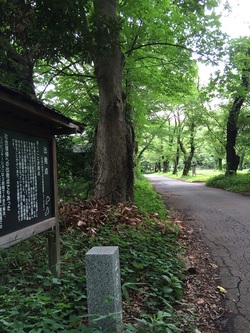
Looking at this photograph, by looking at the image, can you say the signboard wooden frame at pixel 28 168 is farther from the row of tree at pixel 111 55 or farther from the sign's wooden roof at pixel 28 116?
the row of tree at pixel 111 55

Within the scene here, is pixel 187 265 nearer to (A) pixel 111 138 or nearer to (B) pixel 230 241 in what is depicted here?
(B) pixel 230 241

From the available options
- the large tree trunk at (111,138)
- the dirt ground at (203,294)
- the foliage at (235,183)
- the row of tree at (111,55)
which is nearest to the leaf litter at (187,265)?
the dirt ground at (203,294)

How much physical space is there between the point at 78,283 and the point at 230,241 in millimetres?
4407

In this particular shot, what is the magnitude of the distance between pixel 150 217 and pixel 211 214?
148 inches

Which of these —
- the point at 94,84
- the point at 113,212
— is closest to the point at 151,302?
the point at 113,212

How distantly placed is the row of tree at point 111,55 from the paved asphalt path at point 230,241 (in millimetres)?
2621

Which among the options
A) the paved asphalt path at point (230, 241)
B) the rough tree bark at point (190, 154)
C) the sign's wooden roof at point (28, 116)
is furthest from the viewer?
the rough tree bark at point (190, 154)

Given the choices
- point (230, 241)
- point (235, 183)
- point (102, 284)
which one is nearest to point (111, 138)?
point (230, 241)

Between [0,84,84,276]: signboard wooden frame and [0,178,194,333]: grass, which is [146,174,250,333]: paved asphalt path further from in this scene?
[0,84,84,276]: signboard wooden frame

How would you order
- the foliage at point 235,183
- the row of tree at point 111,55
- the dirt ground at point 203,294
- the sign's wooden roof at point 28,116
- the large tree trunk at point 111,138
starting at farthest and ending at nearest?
the foliage at point 235,183 → the large tree trunk at point 111,138 → the row of tree at point 111,55 → the dirt ground at point 203,294 → the sign's wooden roof at point 28,116

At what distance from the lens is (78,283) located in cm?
393

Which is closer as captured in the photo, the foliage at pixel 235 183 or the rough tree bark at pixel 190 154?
the foliage at pixel 235 183

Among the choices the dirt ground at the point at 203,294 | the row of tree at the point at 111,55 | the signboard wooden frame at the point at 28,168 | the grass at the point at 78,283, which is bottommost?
the dirt ground at the point at 203,294

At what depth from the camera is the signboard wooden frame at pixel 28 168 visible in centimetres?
310
